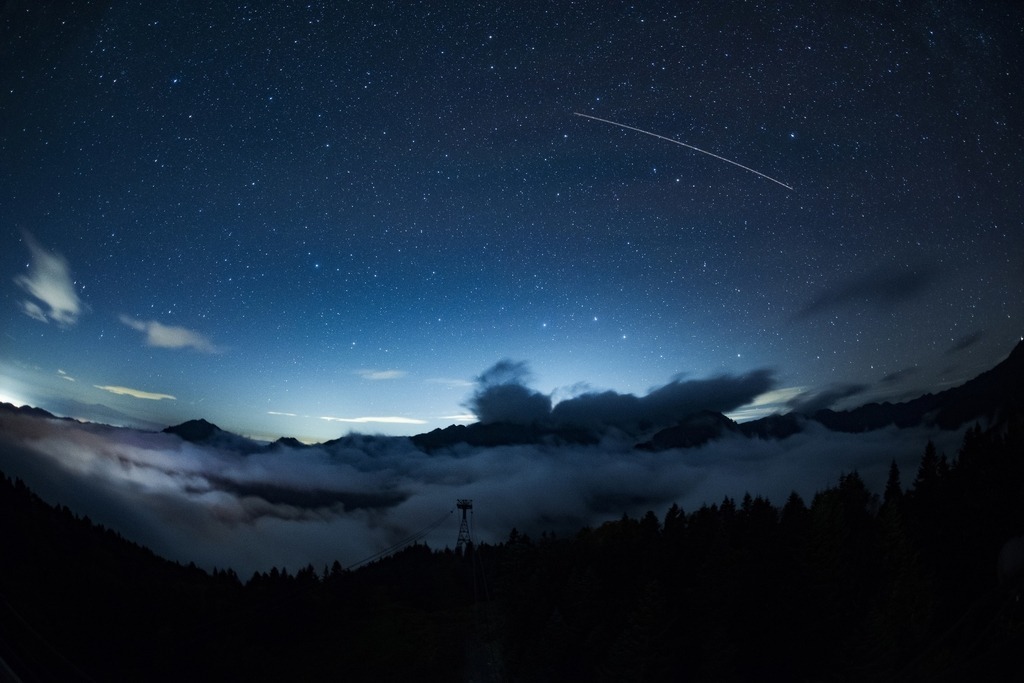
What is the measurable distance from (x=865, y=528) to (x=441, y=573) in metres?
122

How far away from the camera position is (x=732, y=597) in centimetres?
4953

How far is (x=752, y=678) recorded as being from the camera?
44.5m

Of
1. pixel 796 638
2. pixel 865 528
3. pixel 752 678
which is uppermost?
pixel 865 528

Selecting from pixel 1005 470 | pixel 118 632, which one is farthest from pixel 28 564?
pixel 1005 470

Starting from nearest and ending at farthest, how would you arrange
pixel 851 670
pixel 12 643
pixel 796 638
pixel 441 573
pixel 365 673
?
pixel 851 670 → pixel 796 638 → pixel 365 673 → pixel 12 643 → pixel 441 573

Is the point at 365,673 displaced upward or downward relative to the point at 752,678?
downward

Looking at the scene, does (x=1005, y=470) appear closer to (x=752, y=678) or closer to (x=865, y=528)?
(x=865, y=528)

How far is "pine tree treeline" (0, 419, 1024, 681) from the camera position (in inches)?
1693

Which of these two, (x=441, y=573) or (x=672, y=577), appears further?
(x=441, y=573)

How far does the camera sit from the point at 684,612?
51.8 m

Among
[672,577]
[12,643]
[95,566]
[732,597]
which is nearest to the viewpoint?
[732,597]

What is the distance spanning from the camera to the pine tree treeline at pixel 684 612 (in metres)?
43.0

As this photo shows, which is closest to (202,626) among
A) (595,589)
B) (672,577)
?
(595,589)

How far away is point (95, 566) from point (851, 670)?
568 ft
